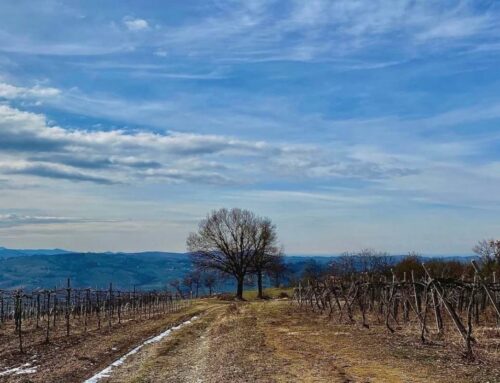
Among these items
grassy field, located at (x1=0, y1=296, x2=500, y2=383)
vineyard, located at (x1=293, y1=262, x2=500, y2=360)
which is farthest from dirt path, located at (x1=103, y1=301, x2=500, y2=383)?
vineyard, located at (x1=293, y1=262, x2=500, y2=360)

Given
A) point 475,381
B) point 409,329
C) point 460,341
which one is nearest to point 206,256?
point 409,329

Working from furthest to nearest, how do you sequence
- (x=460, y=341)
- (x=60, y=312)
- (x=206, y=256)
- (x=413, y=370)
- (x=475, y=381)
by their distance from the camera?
(x=206, y=256) → (x=60, y=312) → (x=460, y=341) → (x=413, y=370) → (x=475, y=381)

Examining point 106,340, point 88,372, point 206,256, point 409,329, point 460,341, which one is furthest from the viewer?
point 206,256

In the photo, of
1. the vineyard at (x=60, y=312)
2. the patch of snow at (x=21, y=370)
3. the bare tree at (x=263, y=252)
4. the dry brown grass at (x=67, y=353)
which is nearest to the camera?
the dry brown grass at (x=67, y=353)

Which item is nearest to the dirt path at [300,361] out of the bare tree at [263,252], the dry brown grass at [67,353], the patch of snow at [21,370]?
the dry brown grass at [67,353]

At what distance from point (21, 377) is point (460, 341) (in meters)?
16.0

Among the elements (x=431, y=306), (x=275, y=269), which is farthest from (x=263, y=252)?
(x=431, y=306)

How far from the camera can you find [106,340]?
30938 mm

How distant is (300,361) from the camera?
19625 mm

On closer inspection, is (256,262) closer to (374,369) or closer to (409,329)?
(409,329)

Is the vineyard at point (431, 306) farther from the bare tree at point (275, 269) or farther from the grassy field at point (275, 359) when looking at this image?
the bare tree at point (275, 269)

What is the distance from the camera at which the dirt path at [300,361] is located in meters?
16.5

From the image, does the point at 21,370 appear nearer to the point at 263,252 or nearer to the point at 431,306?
the point at 431,306

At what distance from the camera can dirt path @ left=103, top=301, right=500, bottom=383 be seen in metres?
16.5
